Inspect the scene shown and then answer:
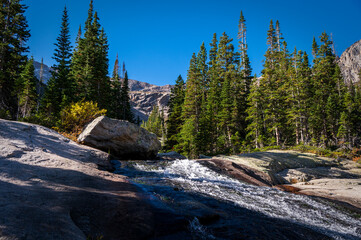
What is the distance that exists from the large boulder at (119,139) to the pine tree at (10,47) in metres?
17.9

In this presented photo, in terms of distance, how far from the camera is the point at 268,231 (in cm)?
446

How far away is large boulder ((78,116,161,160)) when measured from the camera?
1328cm

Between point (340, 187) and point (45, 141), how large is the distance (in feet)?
57.1

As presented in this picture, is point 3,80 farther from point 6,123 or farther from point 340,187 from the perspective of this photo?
point 340,187

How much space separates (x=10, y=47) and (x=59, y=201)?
30.6 m

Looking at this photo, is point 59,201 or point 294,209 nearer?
point 59,201

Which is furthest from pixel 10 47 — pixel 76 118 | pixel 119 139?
pixel 119 139

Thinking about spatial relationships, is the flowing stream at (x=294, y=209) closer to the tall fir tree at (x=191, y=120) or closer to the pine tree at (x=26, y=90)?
the tall fir tree at (x=191, y=120)

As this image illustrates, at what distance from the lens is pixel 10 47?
→ 23.6m

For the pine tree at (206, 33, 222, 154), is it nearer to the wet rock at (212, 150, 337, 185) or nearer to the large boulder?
the wet rock at (212, 150, 337, 185)

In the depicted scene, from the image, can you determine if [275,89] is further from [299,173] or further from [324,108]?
[299,173]

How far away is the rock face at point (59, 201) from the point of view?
2.82 m

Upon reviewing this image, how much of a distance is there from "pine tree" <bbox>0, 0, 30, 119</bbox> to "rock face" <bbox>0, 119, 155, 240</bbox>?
23.9 metres

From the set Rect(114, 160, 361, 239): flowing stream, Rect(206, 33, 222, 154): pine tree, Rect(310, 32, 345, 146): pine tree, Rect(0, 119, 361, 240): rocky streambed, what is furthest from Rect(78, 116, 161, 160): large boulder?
Rect(310, 32, 345, 146): pine tree
